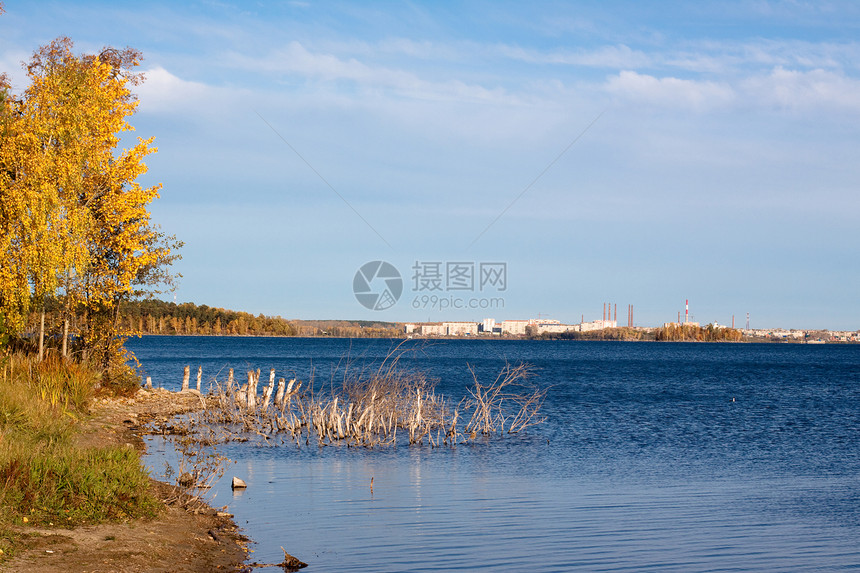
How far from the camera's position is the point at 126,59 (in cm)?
2512

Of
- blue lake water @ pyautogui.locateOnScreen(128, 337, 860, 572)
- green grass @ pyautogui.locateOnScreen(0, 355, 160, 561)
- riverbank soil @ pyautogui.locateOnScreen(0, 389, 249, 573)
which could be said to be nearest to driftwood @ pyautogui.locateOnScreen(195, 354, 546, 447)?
blue lake water @ pyautogui.locateOnScreen(128, 337, 860, 572)

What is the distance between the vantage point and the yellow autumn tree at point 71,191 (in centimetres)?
2225

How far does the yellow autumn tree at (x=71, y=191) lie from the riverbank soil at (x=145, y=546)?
11899 mm

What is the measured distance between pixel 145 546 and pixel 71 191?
15.5m

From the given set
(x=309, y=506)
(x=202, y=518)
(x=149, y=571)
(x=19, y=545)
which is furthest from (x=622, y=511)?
(x=19, y=545)

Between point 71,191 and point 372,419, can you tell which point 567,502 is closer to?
point 372,419

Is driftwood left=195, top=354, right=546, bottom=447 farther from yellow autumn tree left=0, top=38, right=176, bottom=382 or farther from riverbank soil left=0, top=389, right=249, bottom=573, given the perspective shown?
riverbank soil left=0, top=389, right=249, bottom=573

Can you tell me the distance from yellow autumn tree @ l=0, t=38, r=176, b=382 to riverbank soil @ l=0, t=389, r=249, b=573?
11.9m

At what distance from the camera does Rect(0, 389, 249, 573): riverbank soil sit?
9.01 metres

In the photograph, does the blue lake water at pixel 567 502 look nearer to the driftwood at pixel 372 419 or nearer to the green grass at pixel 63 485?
the driftwood at pixel 372 419

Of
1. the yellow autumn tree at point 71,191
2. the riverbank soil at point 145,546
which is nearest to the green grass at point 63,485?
the riverbank soil at point 145,546

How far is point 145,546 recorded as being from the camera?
10.0 m

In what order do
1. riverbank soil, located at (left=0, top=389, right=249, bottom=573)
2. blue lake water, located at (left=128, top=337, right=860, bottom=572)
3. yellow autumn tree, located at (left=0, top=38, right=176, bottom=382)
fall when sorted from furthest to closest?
1. yellow autumn tree, located at (left=0, top=38, right=176, bottom=382)
2. blue lake water, located at (left=128, top=337, right=860, bottom=572)
3. riverbank soil, located at (left=0, top=389, right=249, bottom=573)

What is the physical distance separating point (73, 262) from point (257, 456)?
7.97 metres
